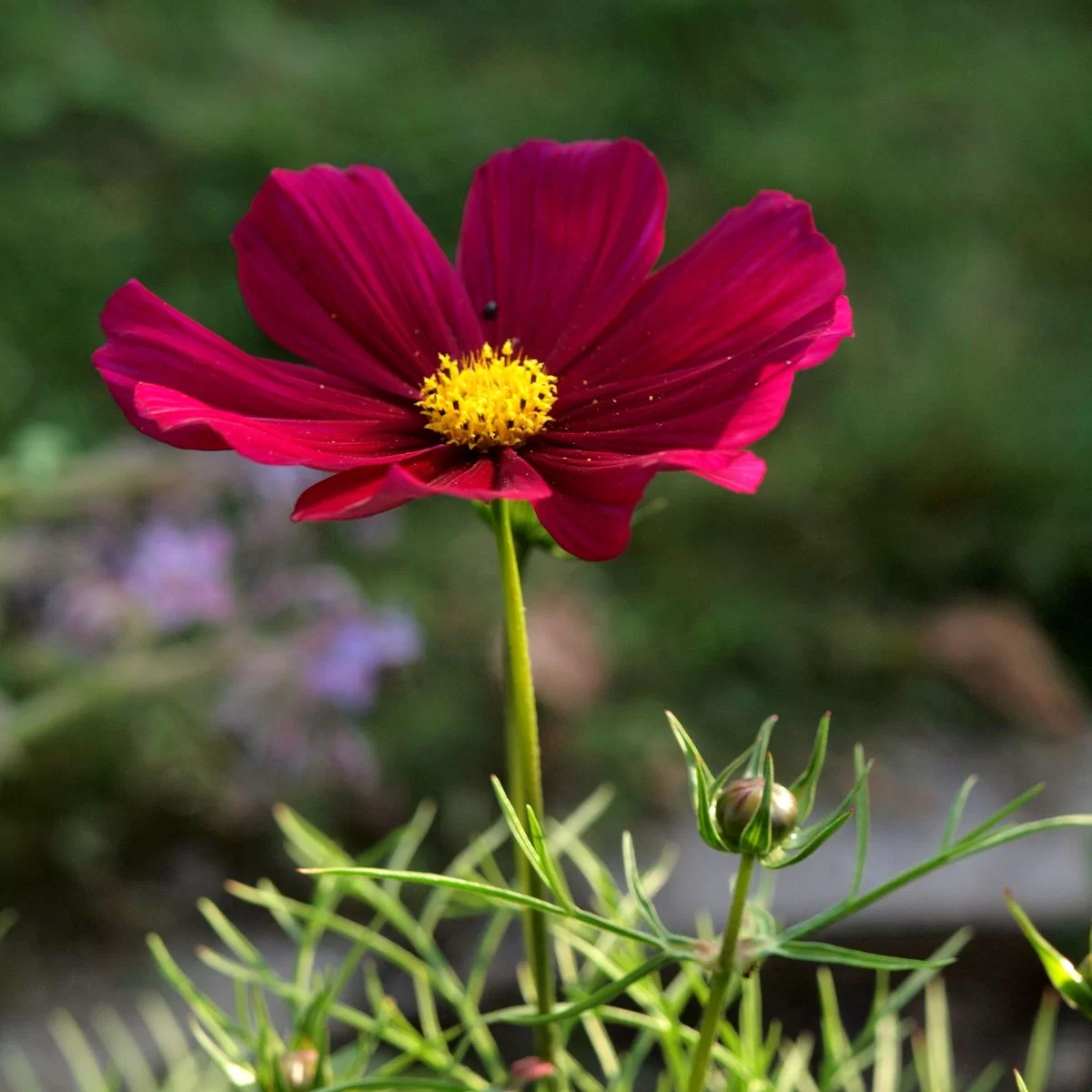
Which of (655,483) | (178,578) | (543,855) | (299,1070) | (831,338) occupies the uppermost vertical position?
(831,338)

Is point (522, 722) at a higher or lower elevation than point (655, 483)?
higher

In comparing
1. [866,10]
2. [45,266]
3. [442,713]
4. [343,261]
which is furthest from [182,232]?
[343,261]

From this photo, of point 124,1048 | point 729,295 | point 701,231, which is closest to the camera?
point 729,295

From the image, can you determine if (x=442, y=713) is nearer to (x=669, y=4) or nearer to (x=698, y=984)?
(x=698, y=984)

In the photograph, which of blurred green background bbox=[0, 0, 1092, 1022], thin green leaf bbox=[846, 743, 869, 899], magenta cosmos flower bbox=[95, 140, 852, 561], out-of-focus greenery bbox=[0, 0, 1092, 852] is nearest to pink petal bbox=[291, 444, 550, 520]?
magenta cosmos flower bbox=[95, 140, 852, 561]

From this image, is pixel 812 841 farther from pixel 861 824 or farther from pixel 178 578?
pixel 178 578

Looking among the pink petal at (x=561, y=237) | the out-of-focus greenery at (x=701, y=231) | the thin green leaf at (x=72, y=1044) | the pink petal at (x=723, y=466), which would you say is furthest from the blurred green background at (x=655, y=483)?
the pink petal at (x=723, y=466)

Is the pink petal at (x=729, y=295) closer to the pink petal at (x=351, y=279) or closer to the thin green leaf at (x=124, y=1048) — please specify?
the pink petal at (x=351, y=279)

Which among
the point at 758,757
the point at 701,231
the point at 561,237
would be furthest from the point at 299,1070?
the point at 701,231
